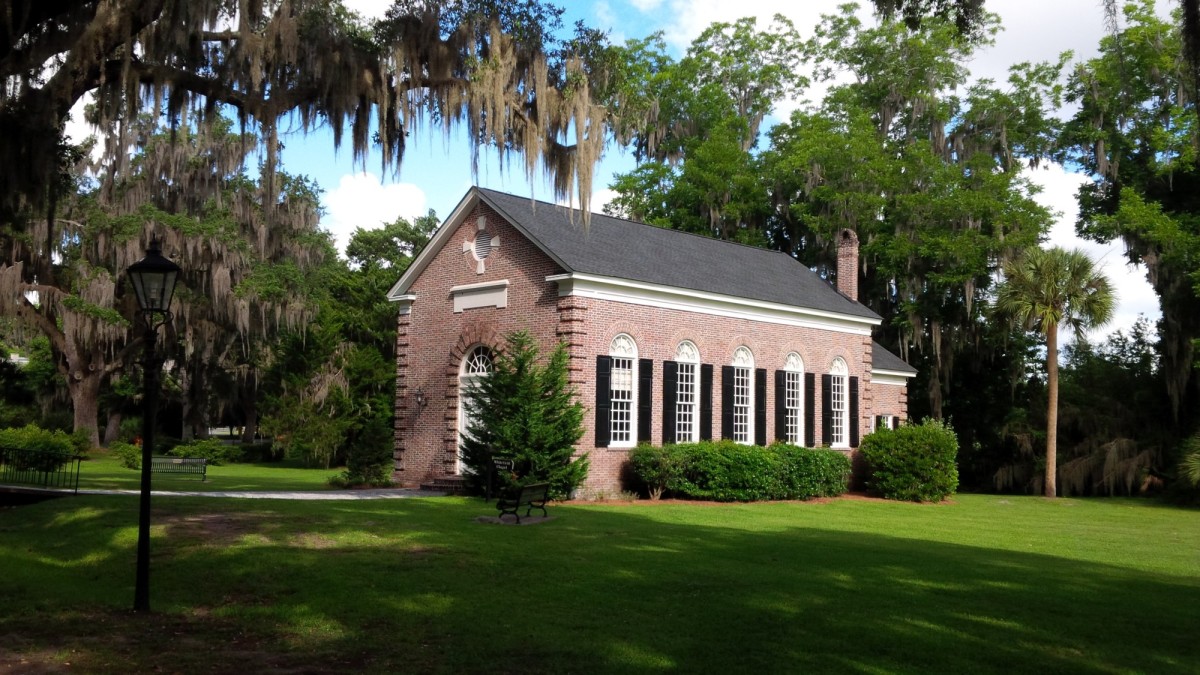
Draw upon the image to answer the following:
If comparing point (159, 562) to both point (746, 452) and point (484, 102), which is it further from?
point (746, 452)

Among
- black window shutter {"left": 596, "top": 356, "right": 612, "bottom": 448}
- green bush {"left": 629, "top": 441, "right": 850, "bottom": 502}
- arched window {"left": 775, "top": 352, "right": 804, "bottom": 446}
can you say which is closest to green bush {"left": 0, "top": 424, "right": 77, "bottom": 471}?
black window shutter {"left": 596, "top": 356, "right": 612, "bottom": 448}

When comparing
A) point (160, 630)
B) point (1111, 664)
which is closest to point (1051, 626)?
point (1111, 664)

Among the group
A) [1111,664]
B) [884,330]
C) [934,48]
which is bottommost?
[1111,664]

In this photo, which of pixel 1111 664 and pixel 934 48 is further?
pixel 934 48

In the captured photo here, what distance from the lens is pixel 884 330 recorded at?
39469 mm

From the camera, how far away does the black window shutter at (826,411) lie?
27.0m

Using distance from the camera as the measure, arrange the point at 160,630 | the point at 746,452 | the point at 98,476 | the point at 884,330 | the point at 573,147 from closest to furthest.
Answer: the point at 160,630 → the point at 573,147 → the point at 746,452 → the point at 98,476 → the point at 884,330

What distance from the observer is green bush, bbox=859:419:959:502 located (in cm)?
2619

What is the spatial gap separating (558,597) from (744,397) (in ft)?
52.5

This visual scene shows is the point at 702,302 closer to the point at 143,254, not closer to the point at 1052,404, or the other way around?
the point at 1052,404

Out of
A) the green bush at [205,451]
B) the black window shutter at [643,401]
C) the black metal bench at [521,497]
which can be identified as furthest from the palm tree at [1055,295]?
the green bush at [205,451]

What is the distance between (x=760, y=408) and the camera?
81.8ft

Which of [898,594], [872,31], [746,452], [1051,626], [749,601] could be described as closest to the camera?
[1051,626]

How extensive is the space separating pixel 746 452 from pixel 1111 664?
1499cm
